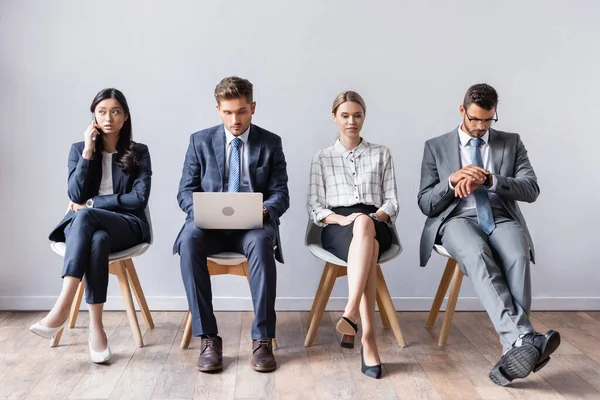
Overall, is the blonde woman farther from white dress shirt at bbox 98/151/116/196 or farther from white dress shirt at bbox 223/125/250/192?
white dress shirt at bbox 98/151/116/196

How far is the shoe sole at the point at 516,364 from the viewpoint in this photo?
7.70 feet

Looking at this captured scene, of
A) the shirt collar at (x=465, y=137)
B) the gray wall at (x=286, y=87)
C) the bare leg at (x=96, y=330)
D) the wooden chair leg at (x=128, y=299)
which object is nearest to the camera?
the bare leg at (x=96, y=330)

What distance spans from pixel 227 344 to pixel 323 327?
0.55 metres

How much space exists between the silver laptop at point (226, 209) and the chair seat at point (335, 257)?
0.36 meters

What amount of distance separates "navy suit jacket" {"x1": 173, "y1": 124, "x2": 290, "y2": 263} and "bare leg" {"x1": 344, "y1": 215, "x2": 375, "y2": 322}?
0.38 meters

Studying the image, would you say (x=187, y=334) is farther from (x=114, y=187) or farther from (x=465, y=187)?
→ (x=465, y=187)

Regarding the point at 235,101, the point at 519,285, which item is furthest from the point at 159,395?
the point at 519,285

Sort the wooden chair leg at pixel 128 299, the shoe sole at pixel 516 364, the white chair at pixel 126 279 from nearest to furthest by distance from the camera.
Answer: the shoe sole at pixel 516 364, the white chair at pixel 126 279, the wooden chair leg at pixel 128 299

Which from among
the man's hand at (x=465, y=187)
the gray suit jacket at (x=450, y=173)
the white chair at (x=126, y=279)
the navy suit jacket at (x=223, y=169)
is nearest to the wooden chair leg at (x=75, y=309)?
the white chair at (x=126, y=279)

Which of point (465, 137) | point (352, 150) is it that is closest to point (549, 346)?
point (465, 137)

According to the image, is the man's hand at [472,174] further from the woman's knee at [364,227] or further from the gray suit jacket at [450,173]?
the woman's knee at [364,227]

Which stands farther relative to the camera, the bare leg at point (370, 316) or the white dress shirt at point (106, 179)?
the white dress shirt at point (106, 179)

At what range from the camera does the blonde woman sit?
8.85ft

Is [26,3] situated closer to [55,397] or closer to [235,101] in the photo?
[235,101]
